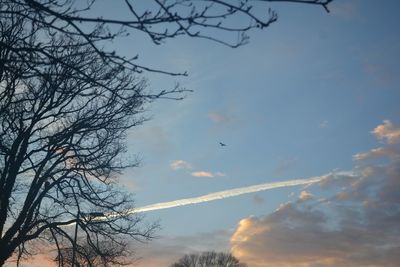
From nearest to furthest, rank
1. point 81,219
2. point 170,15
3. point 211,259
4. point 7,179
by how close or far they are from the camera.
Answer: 1. point 170,15
2. point 7,179
3. point 81,219
4. point 211,259

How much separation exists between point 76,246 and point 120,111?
16.7ft

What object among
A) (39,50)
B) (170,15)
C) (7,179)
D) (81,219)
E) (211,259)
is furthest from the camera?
(211,259)

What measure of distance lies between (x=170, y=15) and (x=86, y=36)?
65 cm

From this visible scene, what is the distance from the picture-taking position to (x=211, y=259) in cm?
6881

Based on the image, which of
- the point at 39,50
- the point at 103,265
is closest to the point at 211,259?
the point at 103,265

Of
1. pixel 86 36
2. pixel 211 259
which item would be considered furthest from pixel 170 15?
pixel 211 259

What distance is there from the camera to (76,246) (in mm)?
15664

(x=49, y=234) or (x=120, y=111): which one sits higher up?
(x=120, y=111)

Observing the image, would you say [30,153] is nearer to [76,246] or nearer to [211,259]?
[76,246]

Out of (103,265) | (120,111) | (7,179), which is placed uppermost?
(120,111)

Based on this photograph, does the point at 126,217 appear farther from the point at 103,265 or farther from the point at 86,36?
the point at 86,36

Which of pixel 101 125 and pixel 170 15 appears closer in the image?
pixel 170 15

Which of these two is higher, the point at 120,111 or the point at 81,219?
the point at 120,111

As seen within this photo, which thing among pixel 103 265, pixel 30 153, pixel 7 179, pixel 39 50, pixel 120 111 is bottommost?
pixel 103 265
